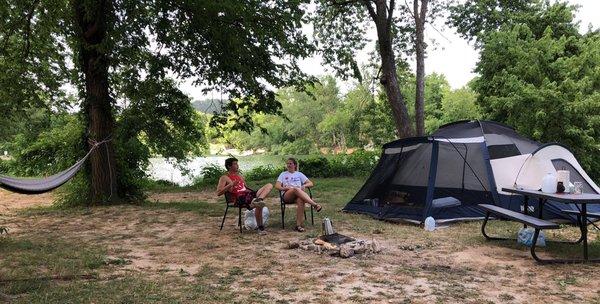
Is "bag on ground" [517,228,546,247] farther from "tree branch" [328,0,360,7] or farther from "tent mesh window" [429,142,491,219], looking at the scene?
"tree branch" [328,0,360,7]

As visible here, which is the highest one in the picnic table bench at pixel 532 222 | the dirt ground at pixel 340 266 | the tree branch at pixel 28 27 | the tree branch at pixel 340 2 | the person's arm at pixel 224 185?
the tree branch at pixel 340 2

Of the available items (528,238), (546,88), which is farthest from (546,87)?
(528,238)

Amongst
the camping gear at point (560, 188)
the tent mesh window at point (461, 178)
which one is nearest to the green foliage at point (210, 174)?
the tent mesh window at point (461, 178)

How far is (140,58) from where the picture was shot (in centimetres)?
772

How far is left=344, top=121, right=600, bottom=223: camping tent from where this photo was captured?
618cm

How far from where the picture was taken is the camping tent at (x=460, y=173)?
20.3 feet

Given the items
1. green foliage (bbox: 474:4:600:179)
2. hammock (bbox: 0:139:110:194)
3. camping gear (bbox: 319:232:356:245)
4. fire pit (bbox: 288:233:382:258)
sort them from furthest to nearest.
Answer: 1. green foliage (bbox: 474:4:600:179)
2. camping gear (bbox: 319:232:356:245)
3. fire pit (bbox: 288:233:382:258)
4. hammock (bbox: 0:139:110:194)

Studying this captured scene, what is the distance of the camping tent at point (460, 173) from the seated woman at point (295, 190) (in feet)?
4.63

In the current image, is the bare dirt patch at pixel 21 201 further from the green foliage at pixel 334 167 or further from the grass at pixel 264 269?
the green foliage at pixel 334 167

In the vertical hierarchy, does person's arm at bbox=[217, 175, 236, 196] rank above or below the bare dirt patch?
above

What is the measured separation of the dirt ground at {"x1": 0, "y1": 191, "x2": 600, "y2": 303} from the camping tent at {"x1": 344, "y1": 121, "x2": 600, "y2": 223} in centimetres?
65

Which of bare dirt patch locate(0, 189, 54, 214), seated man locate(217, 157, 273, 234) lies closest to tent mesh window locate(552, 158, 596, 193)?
seated man locate(217, 157, 273, 234)

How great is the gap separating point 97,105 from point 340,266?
580 cm

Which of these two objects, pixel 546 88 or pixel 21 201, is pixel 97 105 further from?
pixel 546 88
